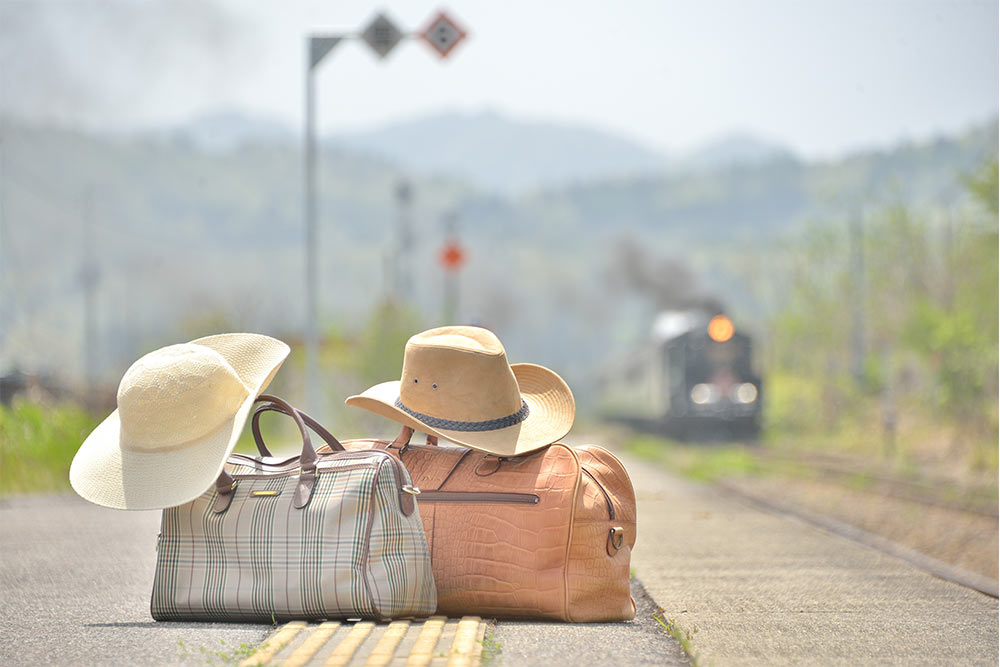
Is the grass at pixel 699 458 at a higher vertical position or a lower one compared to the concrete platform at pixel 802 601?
lower

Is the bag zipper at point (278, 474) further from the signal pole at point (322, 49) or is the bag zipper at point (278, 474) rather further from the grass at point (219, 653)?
the signal pole at point (322, 49)

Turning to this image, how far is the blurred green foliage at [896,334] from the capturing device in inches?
728

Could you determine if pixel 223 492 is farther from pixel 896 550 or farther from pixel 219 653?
pixel 896 550

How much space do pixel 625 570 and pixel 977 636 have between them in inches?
49.2

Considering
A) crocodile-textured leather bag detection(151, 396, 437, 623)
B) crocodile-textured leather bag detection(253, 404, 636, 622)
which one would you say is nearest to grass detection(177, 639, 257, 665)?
crocodile-textured leather bag detection(151, 396, 437, 623)

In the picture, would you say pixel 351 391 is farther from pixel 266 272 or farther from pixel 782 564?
pixel 266 272

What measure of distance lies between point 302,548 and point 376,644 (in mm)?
551

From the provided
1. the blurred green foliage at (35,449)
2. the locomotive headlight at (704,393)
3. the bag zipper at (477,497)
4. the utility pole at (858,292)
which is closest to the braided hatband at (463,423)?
the bag zipper at (477,497)

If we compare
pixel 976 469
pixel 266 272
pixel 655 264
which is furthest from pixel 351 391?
pixel 266 272

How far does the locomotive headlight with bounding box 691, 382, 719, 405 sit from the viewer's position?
86.0 feet

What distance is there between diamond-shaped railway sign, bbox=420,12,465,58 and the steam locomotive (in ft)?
52.5

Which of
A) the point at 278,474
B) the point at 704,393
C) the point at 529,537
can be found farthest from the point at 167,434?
the point at 704,393

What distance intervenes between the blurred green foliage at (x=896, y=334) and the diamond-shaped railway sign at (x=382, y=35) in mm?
8078

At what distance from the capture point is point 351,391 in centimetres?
2345
